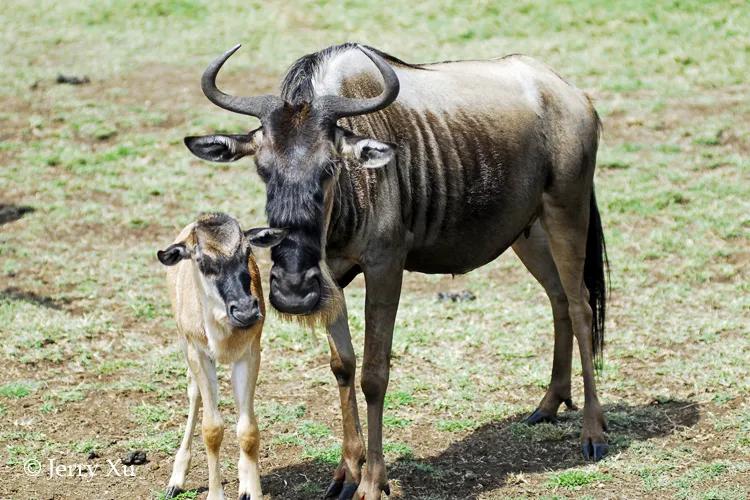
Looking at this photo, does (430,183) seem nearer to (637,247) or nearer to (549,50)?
(637,247)

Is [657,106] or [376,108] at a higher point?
[376,108]

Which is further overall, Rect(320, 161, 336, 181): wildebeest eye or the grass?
A: the grass

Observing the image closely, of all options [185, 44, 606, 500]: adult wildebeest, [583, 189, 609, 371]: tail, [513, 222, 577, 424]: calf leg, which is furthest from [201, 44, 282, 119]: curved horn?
[583, 189, 609, 371]: tail

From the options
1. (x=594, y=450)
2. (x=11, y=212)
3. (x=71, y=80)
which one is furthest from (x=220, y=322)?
(x=71, y=80)

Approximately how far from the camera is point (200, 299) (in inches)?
261

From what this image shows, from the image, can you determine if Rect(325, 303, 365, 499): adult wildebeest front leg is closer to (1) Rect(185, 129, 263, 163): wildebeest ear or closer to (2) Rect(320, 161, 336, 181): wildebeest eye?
(2) Rect(320, 161, 336, 181): wildebeest eye

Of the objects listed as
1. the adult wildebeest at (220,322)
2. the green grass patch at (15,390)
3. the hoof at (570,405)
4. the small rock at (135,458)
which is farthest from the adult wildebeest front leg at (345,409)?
the green grass patch at (15,390)

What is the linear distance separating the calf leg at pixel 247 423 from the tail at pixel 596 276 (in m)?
2.95

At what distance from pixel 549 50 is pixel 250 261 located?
12.2 m

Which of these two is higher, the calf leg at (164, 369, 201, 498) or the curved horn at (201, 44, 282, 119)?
the curved horn at (201, 44, 282, 119)

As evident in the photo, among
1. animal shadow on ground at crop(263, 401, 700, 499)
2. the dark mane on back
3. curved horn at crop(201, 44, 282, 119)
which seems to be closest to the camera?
curved horn at crop(201, 44, 282, 119)

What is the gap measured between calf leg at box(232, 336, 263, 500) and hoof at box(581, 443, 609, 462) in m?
2.31

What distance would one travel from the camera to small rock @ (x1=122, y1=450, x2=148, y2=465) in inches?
292

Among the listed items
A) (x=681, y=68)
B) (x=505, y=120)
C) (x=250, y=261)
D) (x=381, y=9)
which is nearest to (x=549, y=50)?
(x=681, y=68)
